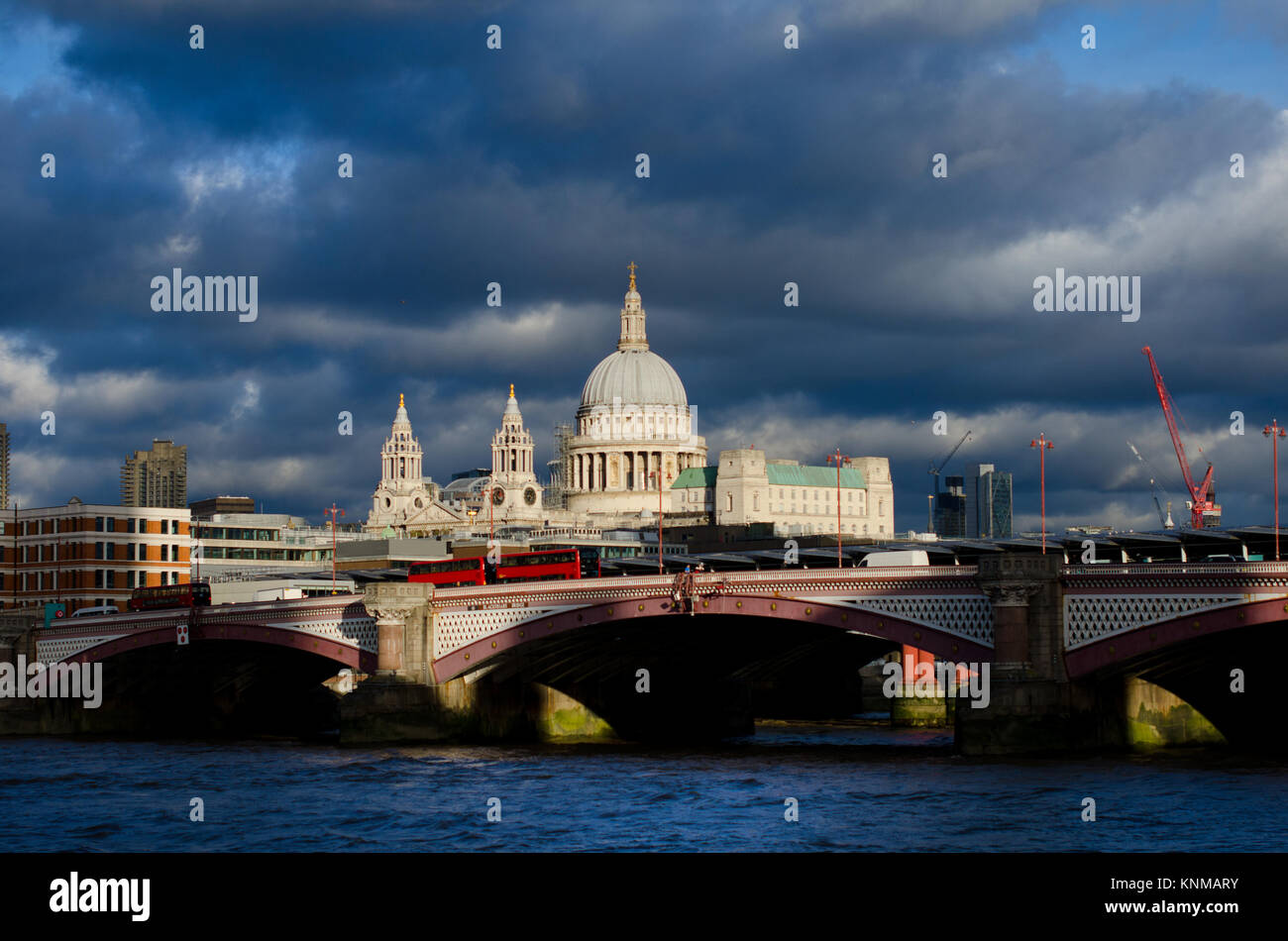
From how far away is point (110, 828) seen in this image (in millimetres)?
52312

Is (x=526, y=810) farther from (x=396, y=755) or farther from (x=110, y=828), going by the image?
(x=396, y=755)

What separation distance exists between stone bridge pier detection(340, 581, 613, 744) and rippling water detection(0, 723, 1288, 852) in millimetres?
4176

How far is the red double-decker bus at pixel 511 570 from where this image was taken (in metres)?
89.0

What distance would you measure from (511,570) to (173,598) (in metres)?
20.1

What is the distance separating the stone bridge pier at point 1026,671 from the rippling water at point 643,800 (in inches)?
57.8

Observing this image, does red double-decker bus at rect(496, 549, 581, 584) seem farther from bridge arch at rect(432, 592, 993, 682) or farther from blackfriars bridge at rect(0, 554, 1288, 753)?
bridge arch at rect(432, 592, 993, 682)

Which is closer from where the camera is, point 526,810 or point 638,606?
point 526,810

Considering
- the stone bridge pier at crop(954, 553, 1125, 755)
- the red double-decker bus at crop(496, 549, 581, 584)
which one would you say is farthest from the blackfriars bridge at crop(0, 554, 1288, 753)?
the red double-decker bus at crop(496, 549, 581, 584)

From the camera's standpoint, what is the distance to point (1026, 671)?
64750 millimetres

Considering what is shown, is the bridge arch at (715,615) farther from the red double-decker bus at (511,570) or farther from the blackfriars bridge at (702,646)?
the red double-decker bus at (511,570)

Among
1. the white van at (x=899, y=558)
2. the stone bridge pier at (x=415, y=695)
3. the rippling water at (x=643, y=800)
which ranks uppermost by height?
the white van at (x=899, y=558)

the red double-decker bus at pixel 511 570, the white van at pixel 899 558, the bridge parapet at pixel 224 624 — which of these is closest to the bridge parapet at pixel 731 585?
the bridge parapet at pixel 224 624
